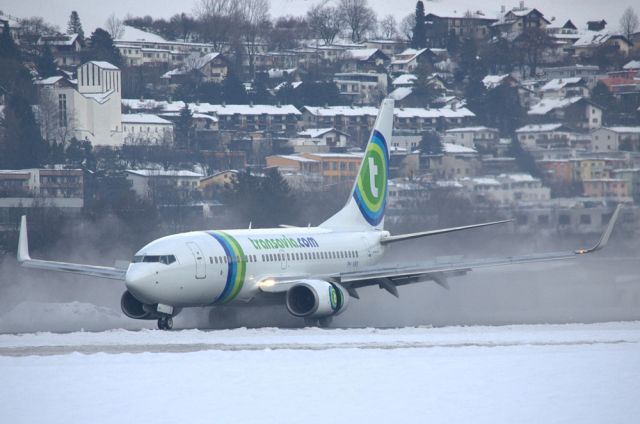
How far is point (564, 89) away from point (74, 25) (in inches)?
2985

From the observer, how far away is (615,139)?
110750mm

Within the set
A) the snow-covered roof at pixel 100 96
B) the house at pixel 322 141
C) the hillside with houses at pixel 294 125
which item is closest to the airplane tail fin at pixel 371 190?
the hillside with houses at pixel 294 125

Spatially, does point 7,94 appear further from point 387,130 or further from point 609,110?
point 387,130

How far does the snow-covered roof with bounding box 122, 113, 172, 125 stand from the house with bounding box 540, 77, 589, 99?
44.7 metres

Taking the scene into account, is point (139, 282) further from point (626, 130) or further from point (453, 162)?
point (453, 162)

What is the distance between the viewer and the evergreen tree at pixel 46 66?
485 feet

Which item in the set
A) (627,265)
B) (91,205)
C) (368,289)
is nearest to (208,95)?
(91,205)

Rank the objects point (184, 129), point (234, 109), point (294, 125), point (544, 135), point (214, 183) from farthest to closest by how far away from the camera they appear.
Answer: point (294, 125) < point (234, 109) < point (184, 129) < point (544, 135) < point (214, 183)

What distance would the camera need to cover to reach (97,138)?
5256 inches

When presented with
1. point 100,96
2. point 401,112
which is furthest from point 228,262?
point 401,112

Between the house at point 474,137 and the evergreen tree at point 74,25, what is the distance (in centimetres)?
6563

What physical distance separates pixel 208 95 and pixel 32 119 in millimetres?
42080

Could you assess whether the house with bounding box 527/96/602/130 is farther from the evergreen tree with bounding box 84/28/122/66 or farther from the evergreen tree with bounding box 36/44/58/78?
the evergreen tree with bounding box 84/28/122/66

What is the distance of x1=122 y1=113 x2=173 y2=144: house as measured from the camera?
5162 inches
